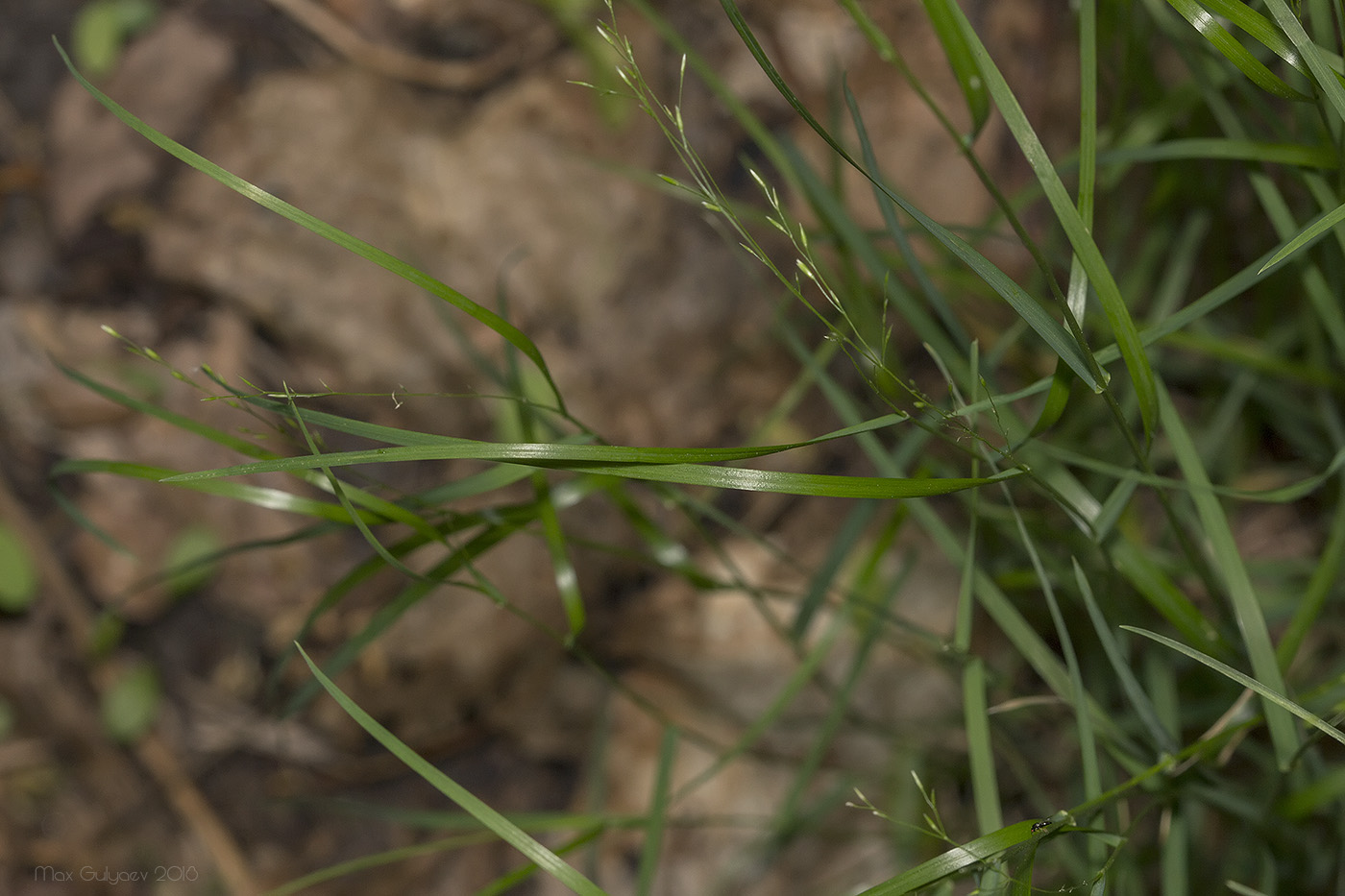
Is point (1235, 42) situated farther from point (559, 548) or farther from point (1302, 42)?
point (559, 548)

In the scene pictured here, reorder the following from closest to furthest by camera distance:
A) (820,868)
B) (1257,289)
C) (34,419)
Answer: (1257,289) < (820,868) < (34,419)

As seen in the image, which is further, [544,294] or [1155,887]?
[544,294]

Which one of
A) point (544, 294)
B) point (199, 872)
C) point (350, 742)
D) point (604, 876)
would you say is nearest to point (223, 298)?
point (544, 294)

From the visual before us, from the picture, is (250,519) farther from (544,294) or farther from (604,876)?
(604,876)

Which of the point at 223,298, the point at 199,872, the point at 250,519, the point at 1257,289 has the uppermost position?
the point at 1257,289

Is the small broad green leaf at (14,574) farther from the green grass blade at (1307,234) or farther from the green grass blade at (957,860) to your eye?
the green grass blade at (1307,234)

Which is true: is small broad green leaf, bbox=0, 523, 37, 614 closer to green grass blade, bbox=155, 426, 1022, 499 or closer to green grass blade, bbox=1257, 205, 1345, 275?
green grass blade, bbox=155, 426, 1022, 499

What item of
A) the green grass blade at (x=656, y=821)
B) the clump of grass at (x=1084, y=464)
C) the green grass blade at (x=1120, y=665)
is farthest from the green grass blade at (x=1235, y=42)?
the green grass blade at (x=656, y=821)
